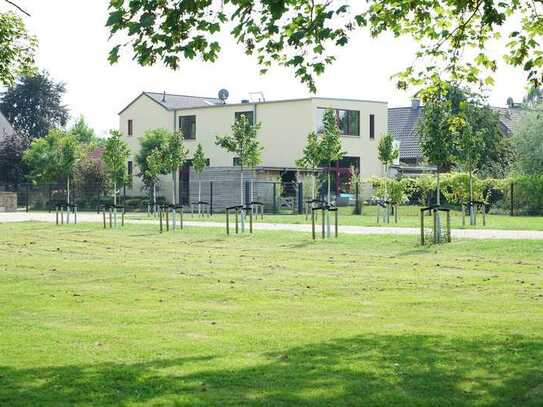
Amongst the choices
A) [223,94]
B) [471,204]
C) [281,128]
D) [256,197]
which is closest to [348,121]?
[281,128]

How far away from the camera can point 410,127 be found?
7188 cm

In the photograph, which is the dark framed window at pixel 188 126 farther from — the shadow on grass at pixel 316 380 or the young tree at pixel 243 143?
the shadow on grass at pixel 316 380

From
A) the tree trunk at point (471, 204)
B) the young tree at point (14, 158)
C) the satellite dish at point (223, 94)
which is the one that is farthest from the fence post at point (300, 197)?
the young tree at point (14, 158)

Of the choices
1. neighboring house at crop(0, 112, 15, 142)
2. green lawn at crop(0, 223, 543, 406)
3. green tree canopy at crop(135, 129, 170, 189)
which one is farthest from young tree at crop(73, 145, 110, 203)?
green lawn at crop(0, 223, 543, 406)

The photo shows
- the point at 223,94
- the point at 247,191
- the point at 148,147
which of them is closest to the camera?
the point at 247,191

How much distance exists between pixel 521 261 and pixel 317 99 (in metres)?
41.3

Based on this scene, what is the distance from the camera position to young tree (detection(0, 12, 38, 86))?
28.5 meters

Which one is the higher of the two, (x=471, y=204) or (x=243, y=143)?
(x=243, y=143)

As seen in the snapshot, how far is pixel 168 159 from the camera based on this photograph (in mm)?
47406

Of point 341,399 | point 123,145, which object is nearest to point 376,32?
point 341,399

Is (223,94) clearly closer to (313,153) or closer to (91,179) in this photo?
(91,179)

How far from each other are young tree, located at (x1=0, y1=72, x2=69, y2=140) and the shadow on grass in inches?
3154

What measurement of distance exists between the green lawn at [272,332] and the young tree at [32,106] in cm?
6927

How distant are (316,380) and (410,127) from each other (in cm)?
6573
